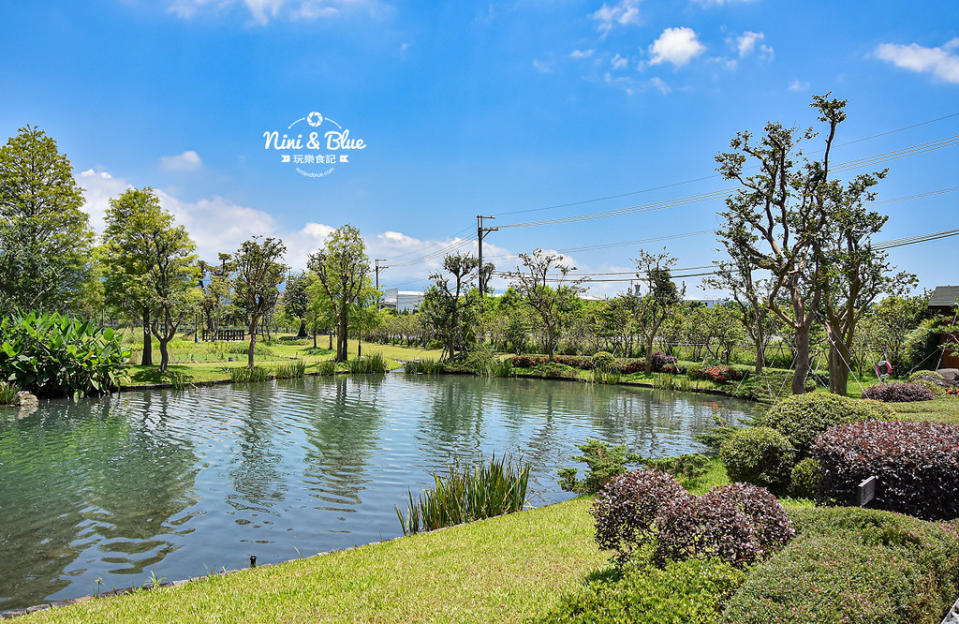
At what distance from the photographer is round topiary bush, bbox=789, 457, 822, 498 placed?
243 inches

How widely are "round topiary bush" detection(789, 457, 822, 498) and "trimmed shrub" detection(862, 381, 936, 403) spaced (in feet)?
24.1

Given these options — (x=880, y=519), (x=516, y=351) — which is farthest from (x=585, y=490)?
(x=516, y=351)

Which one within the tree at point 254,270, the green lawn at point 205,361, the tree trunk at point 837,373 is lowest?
the green lawn at point 205,361

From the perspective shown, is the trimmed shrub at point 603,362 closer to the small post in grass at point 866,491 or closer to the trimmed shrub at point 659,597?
the small post in grass at point 866,491

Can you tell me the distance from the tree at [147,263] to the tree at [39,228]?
1.19 m

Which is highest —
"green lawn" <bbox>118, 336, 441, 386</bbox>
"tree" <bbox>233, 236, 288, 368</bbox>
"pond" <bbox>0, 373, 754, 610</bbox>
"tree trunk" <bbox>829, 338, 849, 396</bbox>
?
"tree" <bbox>233, 236, 288, 368</bbox>

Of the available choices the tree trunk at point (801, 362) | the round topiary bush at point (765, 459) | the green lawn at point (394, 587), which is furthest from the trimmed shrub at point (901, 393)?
the green lawn at point (394, 587)

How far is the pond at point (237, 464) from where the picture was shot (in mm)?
6055

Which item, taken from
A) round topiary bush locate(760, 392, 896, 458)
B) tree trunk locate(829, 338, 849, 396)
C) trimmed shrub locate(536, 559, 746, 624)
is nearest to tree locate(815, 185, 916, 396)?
tree trunk locate(829, 338, 849, 396)

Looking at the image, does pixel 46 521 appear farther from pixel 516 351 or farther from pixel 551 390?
pixel 516 351

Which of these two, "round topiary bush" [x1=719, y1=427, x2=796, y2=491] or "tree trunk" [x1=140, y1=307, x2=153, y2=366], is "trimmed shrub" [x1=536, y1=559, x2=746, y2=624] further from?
"tree trunk" [x1=140, y1=307, x2=153, y2=366]

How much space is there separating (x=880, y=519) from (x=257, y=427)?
1218 cm

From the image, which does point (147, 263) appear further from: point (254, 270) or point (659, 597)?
point (659, 597)

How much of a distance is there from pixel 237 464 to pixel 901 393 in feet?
Result: 46.6
